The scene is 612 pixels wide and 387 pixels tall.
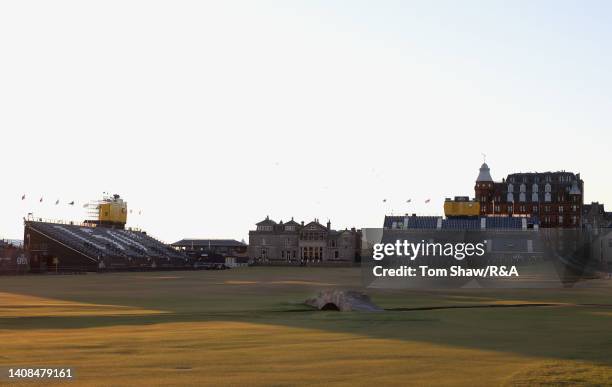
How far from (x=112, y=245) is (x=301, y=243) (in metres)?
68.0

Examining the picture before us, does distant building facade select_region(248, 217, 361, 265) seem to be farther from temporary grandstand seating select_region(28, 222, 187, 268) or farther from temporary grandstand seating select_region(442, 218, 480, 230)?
→ temporary grandstand seating select_region(28, 222, 187, 268)

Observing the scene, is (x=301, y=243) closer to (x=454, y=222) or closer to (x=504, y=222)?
(x=454, y=222)

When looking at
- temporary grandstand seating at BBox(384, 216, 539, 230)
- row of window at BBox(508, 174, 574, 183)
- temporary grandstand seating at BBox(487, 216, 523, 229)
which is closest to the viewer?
temporary grandstand seating at BBox(487, 216, 523, 229)

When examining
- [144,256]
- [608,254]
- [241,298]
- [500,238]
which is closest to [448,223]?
[500,238]

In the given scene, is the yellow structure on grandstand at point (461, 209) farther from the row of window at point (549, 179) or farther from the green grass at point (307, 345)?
the green grass at point (307, 345)

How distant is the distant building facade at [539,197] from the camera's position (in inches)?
7559

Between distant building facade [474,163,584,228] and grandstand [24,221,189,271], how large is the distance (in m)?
95.4

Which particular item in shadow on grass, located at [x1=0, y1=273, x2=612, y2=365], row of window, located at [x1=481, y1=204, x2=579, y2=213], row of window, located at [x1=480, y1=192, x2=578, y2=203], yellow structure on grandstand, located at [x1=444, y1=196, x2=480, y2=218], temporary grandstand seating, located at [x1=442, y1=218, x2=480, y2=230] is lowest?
shadow on grass, located at [x1=0, y1=273, x2=612, y2=365]

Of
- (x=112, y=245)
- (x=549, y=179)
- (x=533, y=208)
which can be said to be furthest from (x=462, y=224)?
(x=112, y=245)

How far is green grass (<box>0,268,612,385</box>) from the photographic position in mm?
14344

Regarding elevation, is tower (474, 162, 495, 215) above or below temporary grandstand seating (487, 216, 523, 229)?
above

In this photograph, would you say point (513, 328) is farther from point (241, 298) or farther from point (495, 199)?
point (495, 199)

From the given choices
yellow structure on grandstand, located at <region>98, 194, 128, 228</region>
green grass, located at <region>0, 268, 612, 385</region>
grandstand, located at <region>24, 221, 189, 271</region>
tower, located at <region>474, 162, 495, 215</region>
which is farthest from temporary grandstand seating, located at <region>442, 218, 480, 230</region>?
green grass, located at <region>0, 268, 612, 385</region>

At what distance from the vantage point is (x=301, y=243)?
607 ft
